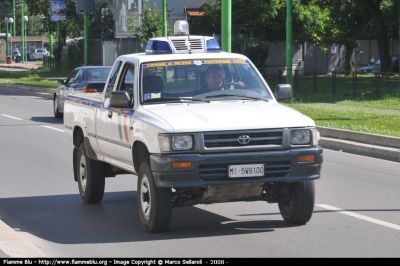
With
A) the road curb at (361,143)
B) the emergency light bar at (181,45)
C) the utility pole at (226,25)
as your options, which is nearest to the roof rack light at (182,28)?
the emergency light bar at (181,45)

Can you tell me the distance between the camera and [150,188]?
8.25m

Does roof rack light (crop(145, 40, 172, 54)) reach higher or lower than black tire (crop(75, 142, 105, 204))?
higher

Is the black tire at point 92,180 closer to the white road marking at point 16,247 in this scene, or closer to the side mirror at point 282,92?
the white road marking at point 16,247

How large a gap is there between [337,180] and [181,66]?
413 centimetres

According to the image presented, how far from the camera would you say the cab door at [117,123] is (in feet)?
29.5

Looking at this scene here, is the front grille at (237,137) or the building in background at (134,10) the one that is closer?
the front grille at (237,137)

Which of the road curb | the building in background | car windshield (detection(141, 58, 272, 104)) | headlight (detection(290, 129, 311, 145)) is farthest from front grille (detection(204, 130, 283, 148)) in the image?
the building in background

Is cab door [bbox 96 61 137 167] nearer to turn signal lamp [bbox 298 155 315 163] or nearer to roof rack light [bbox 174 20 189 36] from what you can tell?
roof rack light [bbox 174 20 189 36]

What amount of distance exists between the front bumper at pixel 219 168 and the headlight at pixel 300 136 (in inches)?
4.0

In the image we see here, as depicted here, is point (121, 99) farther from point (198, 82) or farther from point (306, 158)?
point (306, 158)

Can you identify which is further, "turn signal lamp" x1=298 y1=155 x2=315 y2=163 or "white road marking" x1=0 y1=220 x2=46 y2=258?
"turn signal lamp" x1=298 y1=155 x2=315 y2=163

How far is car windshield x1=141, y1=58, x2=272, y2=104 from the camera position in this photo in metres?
9.08

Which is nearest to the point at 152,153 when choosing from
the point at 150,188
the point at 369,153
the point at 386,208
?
the point at 150,188

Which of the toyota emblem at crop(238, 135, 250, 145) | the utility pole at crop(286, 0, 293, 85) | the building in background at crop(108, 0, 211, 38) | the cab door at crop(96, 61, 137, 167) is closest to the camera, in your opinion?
the toyota emblem at crop(238, 135, 250, 145)
